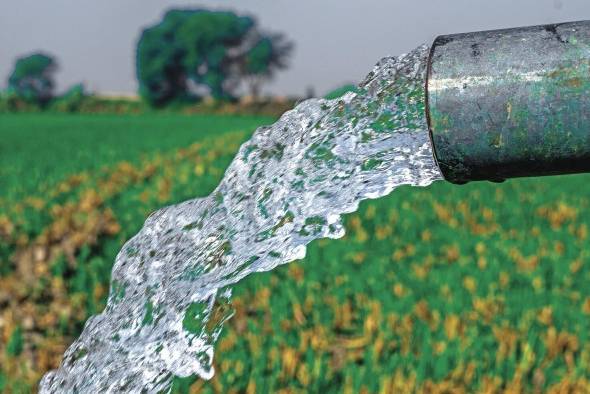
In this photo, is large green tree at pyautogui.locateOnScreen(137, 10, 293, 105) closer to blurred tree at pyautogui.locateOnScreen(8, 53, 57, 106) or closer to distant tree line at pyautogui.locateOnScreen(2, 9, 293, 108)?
distant tree line at pyautogui.locateOnScreen(2, 9, 293, 108)

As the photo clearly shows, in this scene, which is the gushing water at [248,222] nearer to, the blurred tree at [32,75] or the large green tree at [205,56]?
the large green tree at [205,56]

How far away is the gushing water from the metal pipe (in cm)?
19

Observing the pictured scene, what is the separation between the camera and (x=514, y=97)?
1237 mm

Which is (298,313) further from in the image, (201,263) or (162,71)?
(162,71)

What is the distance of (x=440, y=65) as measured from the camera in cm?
128

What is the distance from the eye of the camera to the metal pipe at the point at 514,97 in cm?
123

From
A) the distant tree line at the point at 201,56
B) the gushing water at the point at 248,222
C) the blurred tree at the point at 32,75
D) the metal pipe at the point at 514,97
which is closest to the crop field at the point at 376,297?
the gushing water at the point at 248,222

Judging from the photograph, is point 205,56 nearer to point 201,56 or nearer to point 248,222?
point 201,56

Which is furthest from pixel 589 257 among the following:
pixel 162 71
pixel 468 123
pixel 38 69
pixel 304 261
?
pixel 38 69

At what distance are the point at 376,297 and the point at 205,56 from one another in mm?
56060

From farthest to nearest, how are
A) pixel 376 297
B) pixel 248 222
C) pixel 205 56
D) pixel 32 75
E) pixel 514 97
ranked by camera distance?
pixel 32 75
pixel 205 56
pixel 376 297
pixel 248 222
pixel 514 97

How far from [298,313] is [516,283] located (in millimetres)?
979

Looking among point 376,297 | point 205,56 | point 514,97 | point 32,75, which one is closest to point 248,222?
point 514,97

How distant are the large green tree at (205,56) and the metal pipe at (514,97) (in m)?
55.4
